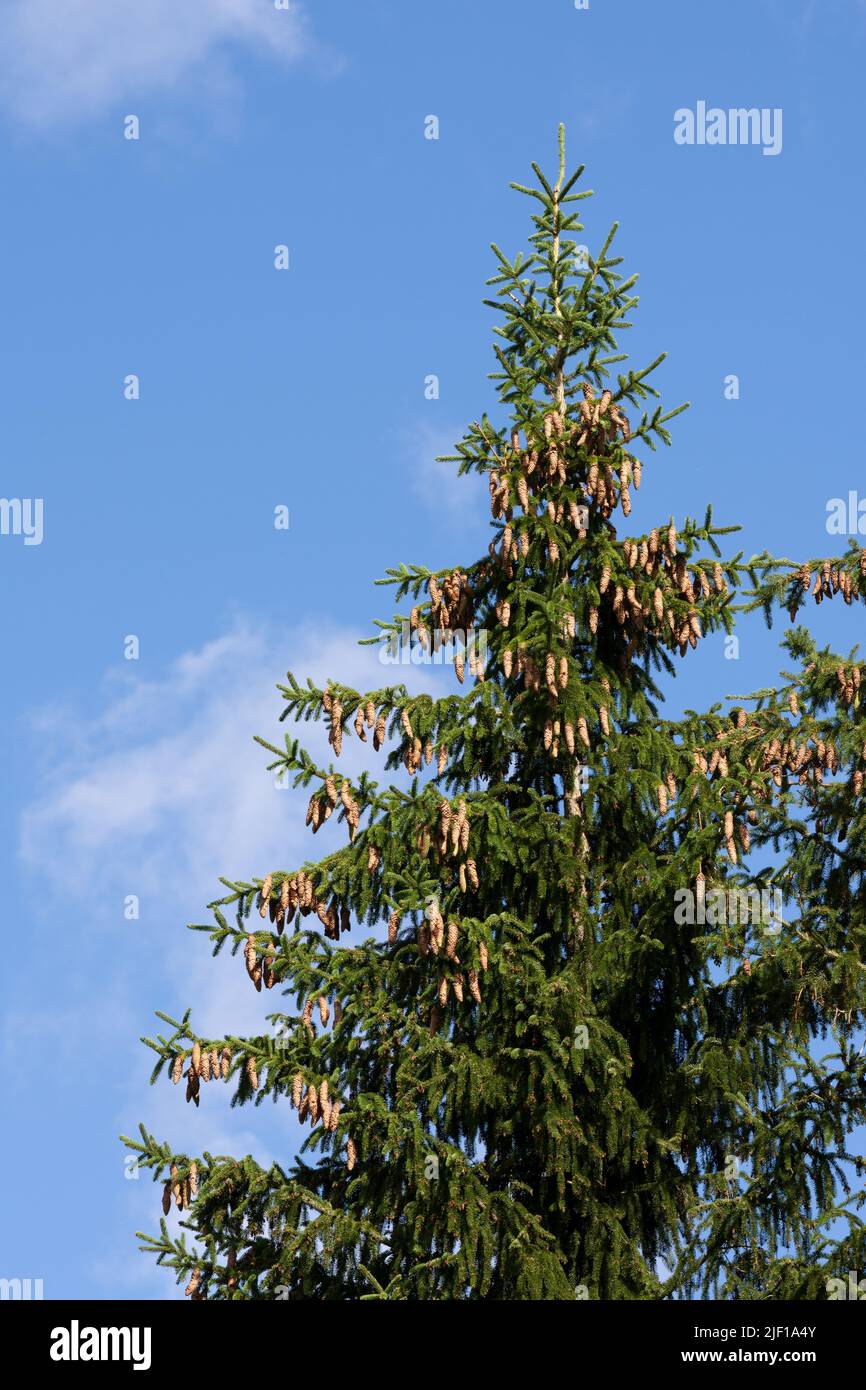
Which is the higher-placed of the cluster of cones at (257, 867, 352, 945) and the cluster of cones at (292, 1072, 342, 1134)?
the cluster of cones at (257, 867, 352, 945)

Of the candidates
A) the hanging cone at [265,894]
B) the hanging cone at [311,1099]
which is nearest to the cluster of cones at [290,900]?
the hanging cone at [265,894]

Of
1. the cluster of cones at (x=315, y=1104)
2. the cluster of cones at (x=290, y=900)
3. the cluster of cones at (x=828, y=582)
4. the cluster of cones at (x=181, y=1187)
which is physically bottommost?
the cluster of cones at (x=181, y=1187)

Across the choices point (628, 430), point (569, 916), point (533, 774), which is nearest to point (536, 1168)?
point (569, 916)

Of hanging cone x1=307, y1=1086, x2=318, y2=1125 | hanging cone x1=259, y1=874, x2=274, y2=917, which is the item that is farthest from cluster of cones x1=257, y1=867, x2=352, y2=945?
hanging cone x1=307, y1=1086, x2=318, y2=1125

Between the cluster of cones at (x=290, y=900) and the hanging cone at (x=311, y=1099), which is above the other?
the cluster of cones at (x=290, y=900)

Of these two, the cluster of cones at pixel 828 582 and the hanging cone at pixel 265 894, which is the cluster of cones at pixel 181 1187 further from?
the cluster of cones at pixel 828 582

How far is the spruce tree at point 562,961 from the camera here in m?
13.3

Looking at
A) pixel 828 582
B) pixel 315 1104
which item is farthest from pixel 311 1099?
pixel 828 582

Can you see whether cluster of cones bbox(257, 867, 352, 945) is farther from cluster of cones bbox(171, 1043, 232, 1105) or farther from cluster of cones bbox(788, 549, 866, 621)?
cluster of cones bbox(788, 549, 866, 621)

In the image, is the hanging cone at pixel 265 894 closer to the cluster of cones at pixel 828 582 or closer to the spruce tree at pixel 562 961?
the spruce tree at pixel 562 961

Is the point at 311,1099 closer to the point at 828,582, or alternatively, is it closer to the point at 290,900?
the point at 290,900

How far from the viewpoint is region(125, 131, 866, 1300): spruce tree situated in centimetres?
1326
